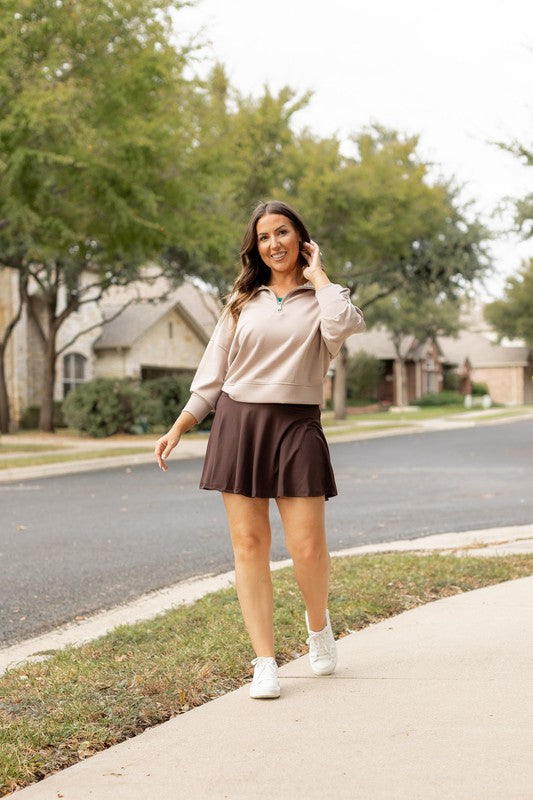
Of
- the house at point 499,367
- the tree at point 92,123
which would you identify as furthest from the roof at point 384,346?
the tree at point 92,123

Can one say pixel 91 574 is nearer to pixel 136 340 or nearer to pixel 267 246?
pixel 267 246

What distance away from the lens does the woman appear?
4.21 metres

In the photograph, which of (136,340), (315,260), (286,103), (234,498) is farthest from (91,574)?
(136,340)

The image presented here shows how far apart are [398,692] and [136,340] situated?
→ 33.8 metres

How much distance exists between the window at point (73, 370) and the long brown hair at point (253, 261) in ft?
106

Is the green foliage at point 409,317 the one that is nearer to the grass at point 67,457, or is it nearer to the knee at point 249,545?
the grass at point 67,457

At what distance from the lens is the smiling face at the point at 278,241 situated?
14.1ft

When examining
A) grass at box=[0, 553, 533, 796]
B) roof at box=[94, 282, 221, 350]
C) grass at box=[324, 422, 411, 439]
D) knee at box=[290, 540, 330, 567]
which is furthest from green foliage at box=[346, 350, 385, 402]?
knee at box=[290, 540, 330, 567]

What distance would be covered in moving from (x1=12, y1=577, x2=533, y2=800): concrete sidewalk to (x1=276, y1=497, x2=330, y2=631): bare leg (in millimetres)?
317

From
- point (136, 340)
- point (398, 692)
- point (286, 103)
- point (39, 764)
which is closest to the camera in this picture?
point (39, 764)

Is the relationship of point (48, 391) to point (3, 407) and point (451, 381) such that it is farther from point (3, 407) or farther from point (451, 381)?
point (451, 381)

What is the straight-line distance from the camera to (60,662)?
495cm

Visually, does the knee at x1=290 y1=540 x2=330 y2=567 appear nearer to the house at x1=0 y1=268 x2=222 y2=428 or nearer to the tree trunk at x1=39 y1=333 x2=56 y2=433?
the tree trunk at x1=39 y1=333 x2=56 y2=433

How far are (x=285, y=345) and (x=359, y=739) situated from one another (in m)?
1.57
